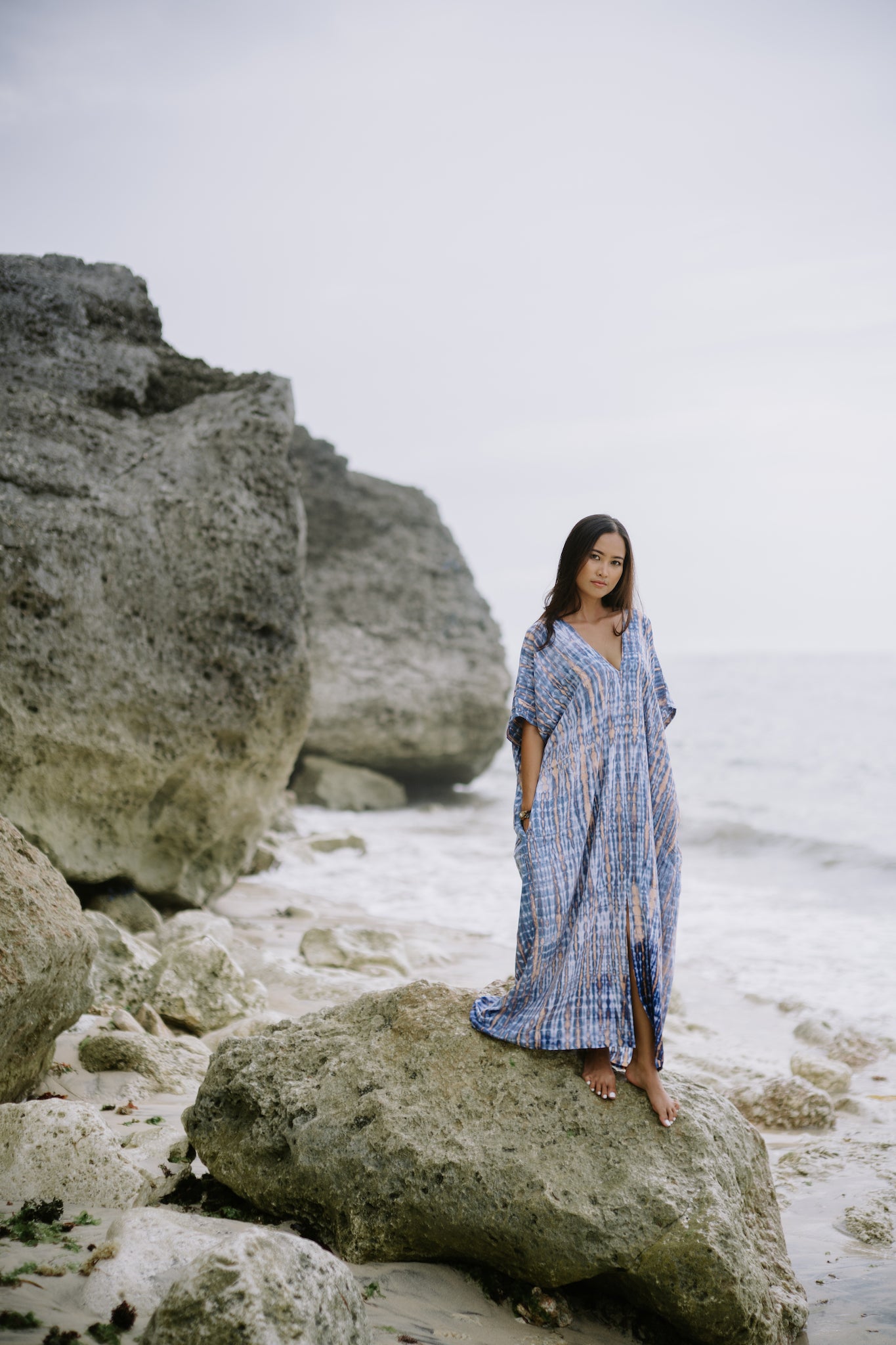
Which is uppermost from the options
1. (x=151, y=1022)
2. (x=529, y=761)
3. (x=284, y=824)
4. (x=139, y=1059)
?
(x=529, y=761)

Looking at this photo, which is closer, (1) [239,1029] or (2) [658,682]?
(2) [658,682]

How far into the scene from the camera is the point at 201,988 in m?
5.09

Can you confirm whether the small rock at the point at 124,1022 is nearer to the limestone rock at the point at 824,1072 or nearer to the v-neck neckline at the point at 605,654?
the v-neck neckline at the point at 605,654

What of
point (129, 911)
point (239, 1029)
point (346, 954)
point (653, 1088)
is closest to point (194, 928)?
point (129, 911)

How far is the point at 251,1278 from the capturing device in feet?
6.98

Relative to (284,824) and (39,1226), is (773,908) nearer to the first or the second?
(284,824)

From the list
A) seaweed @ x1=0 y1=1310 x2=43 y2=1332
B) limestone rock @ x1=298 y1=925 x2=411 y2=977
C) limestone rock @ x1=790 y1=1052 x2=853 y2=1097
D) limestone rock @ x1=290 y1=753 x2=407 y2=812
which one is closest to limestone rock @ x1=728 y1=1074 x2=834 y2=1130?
Answer: limestone rock @ x1=790 y1=1052 x2=853 y2=1097

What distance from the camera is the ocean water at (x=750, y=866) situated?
26.1ft

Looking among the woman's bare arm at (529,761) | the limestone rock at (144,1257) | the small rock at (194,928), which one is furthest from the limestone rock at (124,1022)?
the woman's bare arm at (529,761)

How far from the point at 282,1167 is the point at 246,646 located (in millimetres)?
4262

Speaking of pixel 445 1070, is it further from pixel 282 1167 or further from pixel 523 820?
pixel 523 820

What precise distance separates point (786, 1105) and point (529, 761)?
8.27ft

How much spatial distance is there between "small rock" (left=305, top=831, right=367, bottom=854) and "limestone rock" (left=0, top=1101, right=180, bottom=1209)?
338 inches

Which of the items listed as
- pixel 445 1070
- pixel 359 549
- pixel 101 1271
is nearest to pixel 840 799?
pixel 359 549
